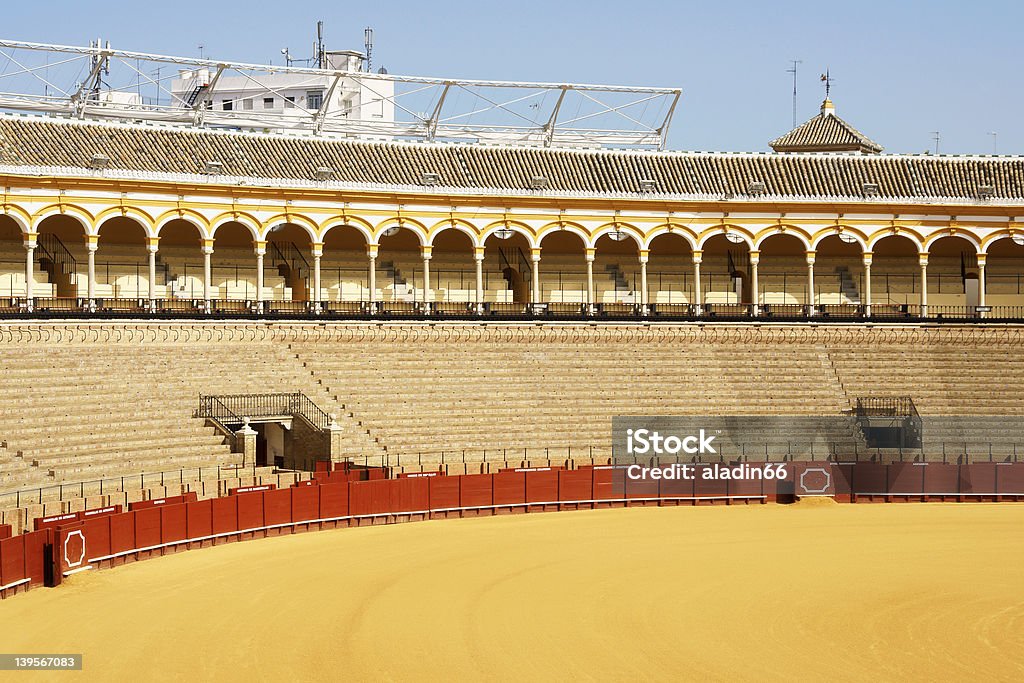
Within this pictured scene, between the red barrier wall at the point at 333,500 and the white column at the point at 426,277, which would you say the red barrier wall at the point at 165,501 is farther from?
the white column at the point at 426,277

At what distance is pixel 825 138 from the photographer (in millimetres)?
64062

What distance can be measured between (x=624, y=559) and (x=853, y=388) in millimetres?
20433

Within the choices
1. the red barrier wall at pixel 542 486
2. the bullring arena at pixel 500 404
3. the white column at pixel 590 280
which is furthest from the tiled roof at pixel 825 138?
the red barrier wall at pixel 542 486

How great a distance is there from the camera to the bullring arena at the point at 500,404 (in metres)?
22.2

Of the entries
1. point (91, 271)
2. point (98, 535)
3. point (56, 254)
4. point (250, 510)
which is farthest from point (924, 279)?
point (98, 535)

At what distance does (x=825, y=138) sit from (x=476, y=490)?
34718mm

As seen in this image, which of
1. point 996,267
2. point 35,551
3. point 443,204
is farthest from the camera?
point 996,267

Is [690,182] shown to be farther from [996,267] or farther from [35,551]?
[35,551]

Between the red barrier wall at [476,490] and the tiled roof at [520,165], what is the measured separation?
703 inches

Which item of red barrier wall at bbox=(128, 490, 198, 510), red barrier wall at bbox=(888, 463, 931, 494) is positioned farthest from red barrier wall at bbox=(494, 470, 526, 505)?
red barrier wall at bbox=(888, 463, 931, 494)

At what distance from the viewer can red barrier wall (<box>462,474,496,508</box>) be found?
3553 centimetres

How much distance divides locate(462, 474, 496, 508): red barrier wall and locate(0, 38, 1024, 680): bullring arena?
84 mm

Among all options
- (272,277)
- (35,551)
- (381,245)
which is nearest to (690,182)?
(381,245)

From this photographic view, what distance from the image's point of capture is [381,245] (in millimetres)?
53594
